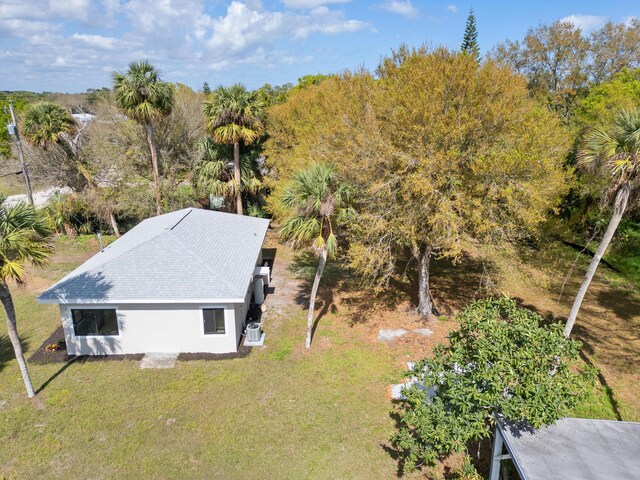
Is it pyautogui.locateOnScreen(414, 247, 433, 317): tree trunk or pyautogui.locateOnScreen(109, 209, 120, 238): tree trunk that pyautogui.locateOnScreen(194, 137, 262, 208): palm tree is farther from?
pyautogui.locateOnScreen(414, 247, 433, 317): tree trunk

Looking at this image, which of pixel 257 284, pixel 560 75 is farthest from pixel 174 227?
pixel 560 75

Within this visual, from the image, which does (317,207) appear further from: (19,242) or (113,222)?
(113,222)

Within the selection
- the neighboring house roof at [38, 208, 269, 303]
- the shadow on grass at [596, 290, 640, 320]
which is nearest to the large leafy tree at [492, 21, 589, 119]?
the shadow on grass at [596, 290, 640, 320]

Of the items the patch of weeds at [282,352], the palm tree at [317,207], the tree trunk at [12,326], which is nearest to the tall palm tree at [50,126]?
the tree trunk at [12,326]

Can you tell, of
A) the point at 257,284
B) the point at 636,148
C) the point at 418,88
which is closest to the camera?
the point at 636,148

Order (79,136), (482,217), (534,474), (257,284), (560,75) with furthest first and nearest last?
(560,75) < (79,136) < (257,284) < (482,217) < (534,474)

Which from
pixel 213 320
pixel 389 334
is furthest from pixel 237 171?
pixel 389 334

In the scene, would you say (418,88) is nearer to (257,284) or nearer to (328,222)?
(328,222)
